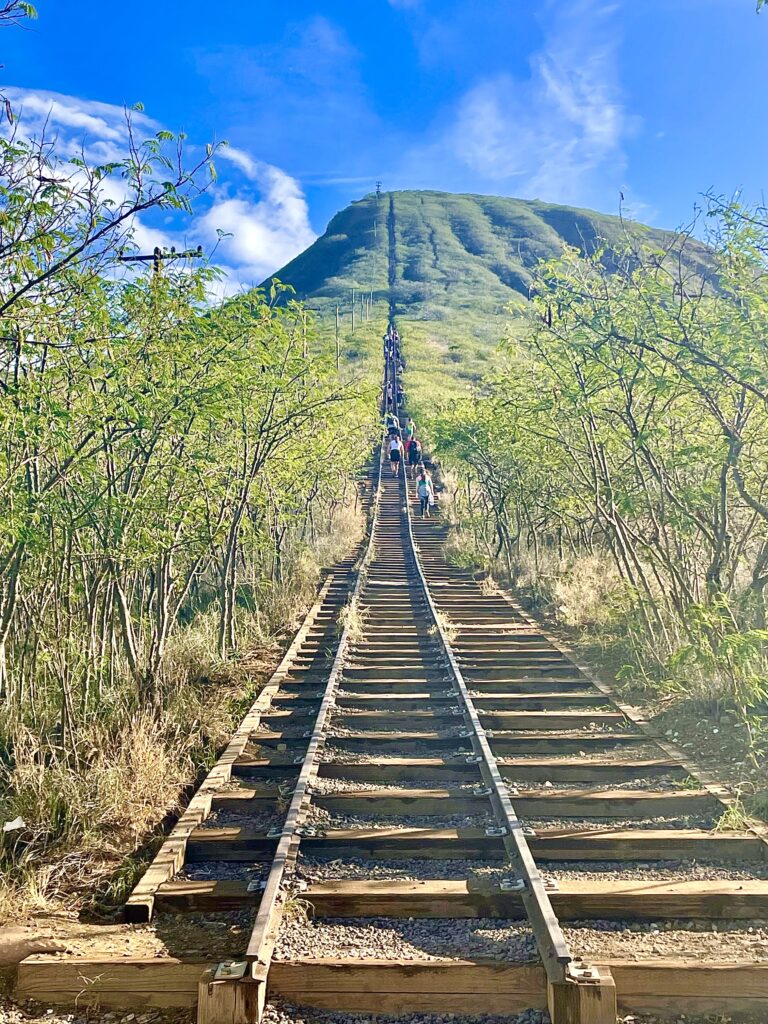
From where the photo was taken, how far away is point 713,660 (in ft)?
22.5

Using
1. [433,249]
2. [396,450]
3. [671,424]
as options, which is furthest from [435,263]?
[671,424]

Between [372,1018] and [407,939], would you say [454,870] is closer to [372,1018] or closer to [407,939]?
[407,939]

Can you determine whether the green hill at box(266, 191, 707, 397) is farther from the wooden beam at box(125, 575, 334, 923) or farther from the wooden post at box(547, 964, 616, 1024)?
the wooden post at box(547, 964, 616, 1024)

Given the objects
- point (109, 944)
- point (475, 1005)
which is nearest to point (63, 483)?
point (109, 944)

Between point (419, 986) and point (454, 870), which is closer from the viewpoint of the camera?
point (419, 986)

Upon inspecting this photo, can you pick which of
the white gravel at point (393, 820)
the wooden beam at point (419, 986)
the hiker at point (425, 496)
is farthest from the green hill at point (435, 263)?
the wooden beam at point (419, 986)

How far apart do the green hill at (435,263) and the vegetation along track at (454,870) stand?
48.6 meters

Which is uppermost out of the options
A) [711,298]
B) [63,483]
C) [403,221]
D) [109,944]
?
[403,221]

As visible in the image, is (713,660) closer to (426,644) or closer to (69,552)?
(426,644)

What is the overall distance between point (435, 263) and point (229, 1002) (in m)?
120

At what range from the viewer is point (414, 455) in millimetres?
37969

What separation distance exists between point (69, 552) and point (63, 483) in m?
0.61

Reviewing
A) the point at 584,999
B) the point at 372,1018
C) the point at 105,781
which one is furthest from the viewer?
the point at 105,781

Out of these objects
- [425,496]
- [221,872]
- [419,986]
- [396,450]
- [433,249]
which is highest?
[433,249]
